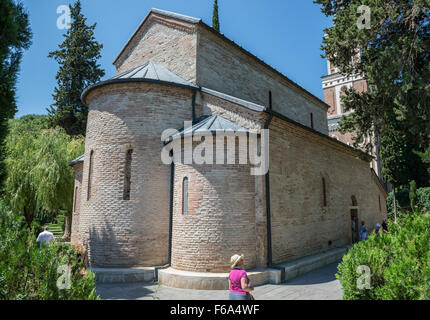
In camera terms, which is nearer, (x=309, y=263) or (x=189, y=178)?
(x=189, y=178)

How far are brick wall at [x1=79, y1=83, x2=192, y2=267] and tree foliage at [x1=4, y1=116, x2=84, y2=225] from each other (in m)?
6.03

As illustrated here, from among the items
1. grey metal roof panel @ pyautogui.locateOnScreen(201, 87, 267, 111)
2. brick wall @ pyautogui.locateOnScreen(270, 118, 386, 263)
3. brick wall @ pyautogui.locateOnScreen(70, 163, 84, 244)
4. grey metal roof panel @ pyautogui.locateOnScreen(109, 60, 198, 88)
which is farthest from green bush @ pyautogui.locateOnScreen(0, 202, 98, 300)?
brick wall @ pyautogui.locateOnScreen(70, 163, 84, 244)

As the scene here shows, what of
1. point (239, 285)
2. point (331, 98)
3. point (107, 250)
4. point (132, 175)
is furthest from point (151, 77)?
point (331, 98)

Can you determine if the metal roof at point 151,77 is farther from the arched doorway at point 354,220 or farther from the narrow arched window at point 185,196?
the arched doorway at point 354,220

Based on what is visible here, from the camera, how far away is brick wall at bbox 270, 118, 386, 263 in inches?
340

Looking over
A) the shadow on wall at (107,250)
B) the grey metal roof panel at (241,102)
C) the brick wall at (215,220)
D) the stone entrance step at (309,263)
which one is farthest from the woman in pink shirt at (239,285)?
the grey metal roof panel at (241,102)

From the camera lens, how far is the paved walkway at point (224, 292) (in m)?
6.37

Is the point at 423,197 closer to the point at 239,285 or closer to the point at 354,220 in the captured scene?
the point at 354,220

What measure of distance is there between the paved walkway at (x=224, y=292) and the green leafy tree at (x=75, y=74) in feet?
55.1

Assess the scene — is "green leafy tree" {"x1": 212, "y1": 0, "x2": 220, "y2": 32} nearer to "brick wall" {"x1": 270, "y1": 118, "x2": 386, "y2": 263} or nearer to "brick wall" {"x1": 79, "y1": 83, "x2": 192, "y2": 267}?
"brick wall" {"x1": 270, "y1": 118, "x2": 386, "y2": 263}

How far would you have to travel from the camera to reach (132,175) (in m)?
8.52

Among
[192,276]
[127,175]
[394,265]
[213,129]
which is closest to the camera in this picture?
[394,265]

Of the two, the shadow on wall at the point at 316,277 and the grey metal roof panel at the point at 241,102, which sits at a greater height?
the grey metal roof panel at the point at 241,102

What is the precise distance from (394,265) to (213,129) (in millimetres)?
5491
